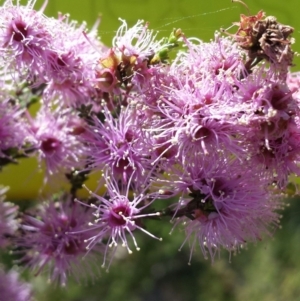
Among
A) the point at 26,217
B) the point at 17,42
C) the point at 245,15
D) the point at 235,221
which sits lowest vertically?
the point at 26,217

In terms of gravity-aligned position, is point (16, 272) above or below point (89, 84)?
below

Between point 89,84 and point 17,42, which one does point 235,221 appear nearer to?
A: point 89,84

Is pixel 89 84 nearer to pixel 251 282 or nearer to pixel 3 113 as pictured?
pixel 3 113

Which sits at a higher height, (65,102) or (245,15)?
(245,15)

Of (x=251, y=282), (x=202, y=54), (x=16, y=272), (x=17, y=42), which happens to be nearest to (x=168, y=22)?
(x=202, y=54)

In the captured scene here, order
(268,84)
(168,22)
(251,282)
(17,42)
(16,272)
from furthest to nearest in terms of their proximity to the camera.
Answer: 1. (251,282)
2. (16,272)
3. (168,22)
4. (17,42)
5. (268,84)

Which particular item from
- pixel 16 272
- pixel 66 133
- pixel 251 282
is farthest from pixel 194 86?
pixel 251 282

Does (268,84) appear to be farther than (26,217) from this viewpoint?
No

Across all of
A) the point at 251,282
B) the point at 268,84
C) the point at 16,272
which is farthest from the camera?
the point at 251,282

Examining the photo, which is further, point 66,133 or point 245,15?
point 66,133
